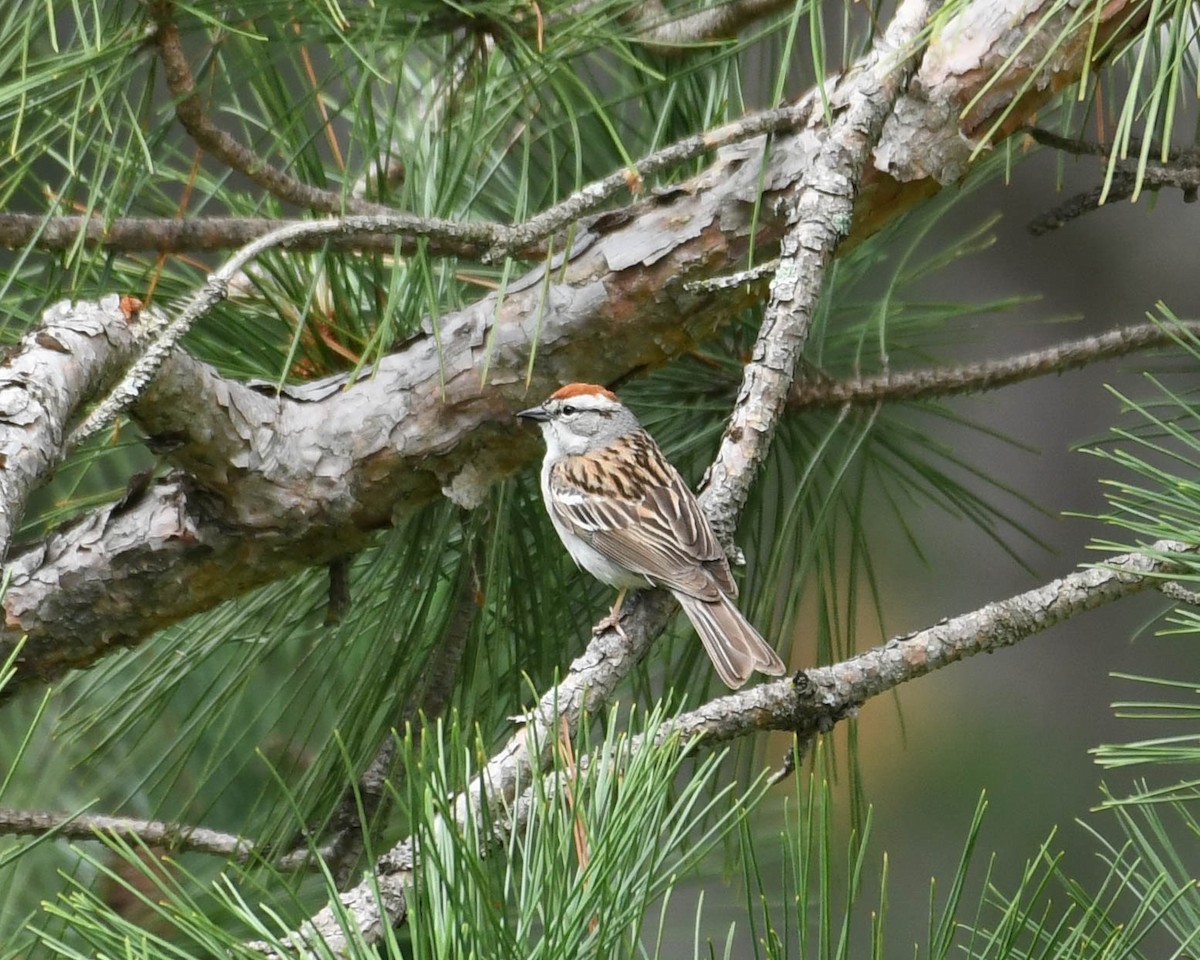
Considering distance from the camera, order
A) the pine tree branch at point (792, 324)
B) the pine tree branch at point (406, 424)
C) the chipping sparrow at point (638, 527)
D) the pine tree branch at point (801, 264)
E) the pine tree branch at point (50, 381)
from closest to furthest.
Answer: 1. the pine tree branch at point (50, 381)
2. the pine tree branch at point (792, 324)
3. the pine tree branch at point (801, 264)
4. the pine tree branch at point (406, 424)
5. the chipping sparrow at point (638, 527)

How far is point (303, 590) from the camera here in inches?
63.9

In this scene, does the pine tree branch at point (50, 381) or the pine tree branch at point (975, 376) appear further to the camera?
the pine tree branch at point (975, 376)

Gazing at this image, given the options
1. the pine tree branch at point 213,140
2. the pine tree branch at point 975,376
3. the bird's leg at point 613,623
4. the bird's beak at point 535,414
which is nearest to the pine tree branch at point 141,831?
the bird's leg at point 613,623

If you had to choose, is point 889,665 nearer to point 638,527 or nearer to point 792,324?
point 792,324

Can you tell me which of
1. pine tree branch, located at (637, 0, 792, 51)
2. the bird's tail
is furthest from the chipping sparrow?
pine tree branch, located at (637, 0, 792, 51)

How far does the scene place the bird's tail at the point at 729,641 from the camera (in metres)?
1.46

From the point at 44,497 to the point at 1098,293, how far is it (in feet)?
10.2

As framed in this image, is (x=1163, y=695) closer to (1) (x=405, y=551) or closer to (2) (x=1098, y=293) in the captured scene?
(2) (x=1098, y=293)

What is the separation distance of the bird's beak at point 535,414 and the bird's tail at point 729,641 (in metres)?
0.26

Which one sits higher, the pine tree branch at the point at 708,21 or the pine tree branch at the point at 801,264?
the pine tree branch at the point at 708,21

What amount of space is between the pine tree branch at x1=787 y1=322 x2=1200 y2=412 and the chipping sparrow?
216 millimetres

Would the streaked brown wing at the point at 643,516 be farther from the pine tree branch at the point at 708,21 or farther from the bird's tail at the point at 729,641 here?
the pine tree branch at the point at 708,21

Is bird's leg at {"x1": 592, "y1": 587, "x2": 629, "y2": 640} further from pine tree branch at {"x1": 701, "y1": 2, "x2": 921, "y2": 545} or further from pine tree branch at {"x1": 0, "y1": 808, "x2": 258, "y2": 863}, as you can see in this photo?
pine tree branch at {"x1": 0, "y1": 808, "x2": 258, "y2": 863}

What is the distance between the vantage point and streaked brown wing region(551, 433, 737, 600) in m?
1.54
